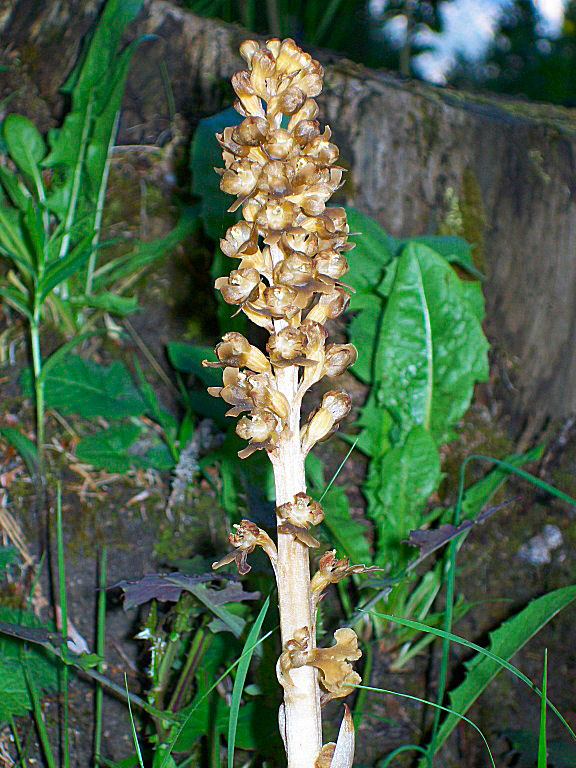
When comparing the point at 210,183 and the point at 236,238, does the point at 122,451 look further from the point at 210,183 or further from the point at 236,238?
the point at 236,238

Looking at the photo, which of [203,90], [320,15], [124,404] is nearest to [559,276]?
[203,90]

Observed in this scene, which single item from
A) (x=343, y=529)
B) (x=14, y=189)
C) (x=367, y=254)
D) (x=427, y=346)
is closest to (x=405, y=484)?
(x=343, y=529)

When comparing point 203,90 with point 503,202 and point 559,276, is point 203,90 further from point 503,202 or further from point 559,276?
point 559,276

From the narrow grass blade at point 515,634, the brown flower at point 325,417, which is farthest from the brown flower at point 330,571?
the narrow grass blade at point 515,634

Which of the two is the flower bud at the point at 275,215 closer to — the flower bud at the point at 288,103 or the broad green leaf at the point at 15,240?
the flower bud at the point at 288,103

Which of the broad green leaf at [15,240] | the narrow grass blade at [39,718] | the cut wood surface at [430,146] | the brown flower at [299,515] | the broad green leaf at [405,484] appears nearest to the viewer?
the brown flower at [299,515]

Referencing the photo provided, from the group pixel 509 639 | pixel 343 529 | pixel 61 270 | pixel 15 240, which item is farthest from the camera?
pixel 15 240
